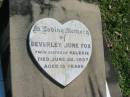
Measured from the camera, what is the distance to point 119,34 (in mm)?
5840

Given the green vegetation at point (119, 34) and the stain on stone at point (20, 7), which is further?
the green vegetation at point (119, 34)

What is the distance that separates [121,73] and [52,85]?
1484 mm

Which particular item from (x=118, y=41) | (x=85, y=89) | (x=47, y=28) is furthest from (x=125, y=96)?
(x=47, y=28)

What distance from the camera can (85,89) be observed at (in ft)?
14.2

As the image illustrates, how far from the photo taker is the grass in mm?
5496

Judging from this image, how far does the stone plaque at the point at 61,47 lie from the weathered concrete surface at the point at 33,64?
0.17 ft

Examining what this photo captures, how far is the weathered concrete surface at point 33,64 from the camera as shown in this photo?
13.6 feet

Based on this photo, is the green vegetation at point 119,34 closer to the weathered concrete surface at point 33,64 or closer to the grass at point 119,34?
the grass at point 119,34

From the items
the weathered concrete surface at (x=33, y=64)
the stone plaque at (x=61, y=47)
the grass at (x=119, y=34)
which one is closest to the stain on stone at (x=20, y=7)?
the weathered concrete surface at (x=33, y=64)

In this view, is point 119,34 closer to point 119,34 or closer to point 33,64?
point 119,34

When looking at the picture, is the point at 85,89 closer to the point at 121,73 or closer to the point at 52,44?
the point at 52,44

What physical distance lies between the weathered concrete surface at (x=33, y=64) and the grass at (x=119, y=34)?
91 cm

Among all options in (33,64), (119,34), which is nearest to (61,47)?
(33,64)

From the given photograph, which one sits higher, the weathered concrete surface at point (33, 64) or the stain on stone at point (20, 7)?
the stain on stone at point (20, 7)
